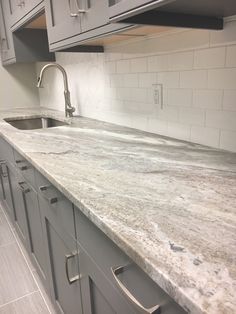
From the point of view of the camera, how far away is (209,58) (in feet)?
3.43

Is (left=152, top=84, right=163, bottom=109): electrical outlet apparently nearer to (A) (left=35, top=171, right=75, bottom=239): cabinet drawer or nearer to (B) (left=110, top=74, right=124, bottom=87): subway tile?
(B) (left=110, top=74, right=124, bottom=87): subway tile

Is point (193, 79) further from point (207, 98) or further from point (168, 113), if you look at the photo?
point (168, 113)

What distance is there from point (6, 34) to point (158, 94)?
192cm

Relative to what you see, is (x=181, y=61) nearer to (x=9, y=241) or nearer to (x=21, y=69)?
(x=9, y=241)

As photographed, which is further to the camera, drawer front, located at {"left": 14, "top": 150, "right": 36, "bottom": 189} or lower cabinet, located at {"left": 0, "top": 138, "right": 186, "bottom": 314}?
drawer front, located at {"left": 14, "top": 150, "right": 36, "bottom": 189}

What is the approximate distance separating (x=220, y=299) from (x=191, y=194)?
345mm

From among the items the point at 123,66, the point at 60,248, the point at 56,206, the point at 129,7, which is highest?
the point at 129,7

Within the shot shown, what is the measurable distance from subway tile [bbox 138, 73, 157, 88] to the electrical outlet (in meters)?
0.03

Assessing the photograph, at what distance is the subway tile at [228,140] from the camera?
1.02 metres

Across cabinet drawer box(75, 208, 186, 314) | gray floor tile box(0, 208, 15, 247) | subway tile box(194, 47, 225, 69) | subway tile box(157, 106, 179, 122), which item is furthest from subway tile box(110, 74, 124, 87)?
gray floor tile box(0, 208, 15, 247)

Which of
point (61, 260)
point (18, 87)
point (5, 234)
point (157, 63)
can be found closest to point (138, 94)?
point (157, 63)

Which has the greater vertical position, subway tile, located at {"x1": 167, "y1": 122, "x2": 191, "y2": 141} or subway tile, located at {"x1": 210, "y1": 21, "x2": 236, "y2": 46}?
subway tile, located at {"x1": 210, "y1": 21, "x2": 236, "y2": 46}

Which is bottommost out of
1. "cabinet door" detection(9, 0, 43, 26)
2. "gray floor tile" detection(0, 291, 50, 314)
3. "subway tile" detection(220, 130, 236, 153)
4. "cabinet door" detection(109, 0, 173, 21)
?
"gray floor tile" detection(0, 291, 50, 314)

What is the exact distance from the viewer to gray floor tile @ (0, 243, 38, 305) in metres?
1.49
